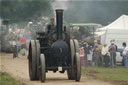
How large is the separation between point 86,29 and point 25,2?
794 centimetres

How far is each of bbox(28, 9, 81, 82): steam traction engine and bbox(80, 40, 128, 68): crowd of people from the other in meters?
8.64

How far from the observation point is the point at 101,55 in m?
26.2

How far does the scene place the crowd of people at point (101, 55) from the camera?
1015 inches

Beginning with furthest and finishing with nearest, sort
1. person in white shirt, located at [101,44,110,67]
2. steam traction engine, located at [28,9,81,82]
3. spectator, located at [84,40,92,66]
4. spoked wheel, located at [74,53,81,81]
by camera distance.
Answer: spectator, located at [84,40,92,66]
person in white shirt, located at [101,44,110,67]
steam traction engine, located at [28,9,81,82]
spoked wheel, located at [74,53,81,81]

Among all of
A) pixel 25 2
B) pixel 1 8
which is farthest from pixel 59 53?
pixel 1 8

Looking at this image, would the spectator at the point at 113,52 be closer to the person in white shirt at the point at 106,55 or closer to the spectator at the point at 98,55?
the person in white shirt at the point at 106,55

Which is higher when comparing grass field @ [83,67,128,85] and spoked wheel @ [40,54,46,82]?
spoked wheel @ [40,54,46,82]

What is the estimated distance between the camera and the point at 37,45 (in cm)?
1691

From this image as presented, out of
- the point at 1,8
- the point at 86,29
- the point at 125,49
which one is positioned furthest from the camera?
the point at 1,8

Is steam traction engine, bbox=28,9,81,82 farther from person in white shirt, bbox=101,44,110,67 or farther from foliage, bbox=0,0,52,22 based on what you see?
foliage, bbox=0,0,52,22

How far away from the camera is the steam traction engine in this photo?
1645 cm

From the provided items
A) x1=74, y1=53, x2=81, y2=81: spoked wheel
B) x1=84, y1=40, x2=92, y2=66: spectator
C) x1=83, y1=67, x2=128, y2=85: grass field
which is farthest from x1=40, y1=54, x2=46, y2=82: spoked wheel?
x1=84, y1=40, x2=92, y2=66: spectator

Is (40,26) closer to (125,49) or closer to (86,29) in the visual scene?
(86,29)

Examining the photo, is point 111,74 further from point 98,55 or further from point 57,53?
point 98,55
